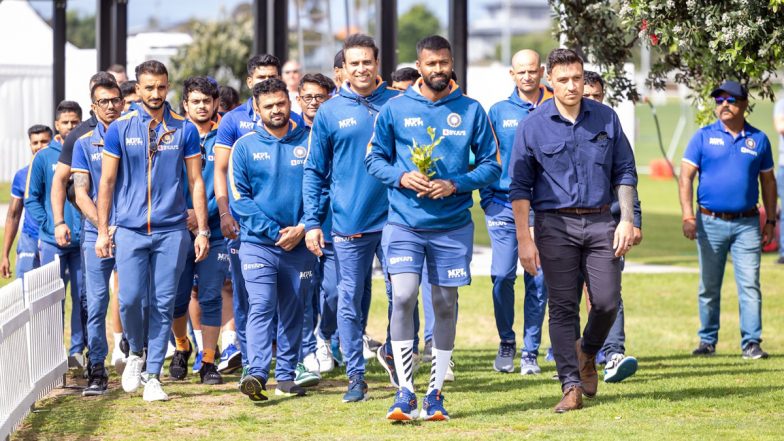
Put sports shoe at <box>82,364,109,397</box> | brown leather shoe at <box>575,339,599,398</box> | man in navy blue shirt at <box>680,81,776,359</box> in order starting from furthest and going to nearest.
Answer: man in navy blue shirt at <box>680,81,776,359</box> → sports shoe at <box>82,364,109,397</box> → brown leather shoe at <box>575,339,599,398</box>

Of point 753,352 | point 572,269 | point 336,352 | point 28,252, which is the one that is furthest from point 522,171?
point 28,252

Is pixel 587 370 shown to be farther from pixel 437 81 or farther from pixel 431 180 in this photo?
pixel 437 81

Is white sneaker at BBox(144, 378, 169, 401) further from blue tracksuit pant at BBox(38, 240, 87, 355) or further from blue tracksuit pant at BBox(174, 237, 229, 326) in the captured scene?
blue tracksuit pant at BBox(38, 240, 87, 355)

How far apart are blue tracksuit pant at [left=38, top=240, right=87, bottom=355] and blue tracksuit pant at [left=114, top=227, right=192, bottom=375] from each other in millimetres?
1474

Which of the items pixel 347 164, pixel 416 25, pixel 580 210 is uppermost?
pixel 416 25

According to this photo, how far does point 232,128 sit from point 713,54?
3559 mm

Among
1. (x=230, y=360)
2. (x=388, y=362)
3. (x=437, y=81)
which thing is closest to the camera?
(x=437, y=81)

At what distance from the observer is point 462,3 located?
16.4m

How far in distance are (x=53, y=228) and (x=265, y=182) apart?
2.37 meters

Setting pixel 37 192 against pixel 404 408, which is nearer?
pixel 404 408

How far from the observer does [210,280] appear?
10.2m

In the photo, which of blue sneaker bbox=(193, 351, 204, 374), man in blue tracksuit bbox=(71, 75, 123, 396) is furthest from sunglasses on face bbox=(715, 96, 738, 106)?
man in blue tracksuit bbox=(71, 75, 123, 396)

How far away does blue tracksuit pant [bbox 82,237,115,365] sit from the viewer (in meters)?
9.66

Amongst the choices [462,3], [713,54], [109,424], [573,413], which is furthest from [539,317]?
[462,3]
